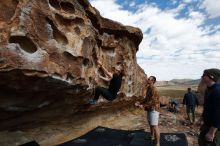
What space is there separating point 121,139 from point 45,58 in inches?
192

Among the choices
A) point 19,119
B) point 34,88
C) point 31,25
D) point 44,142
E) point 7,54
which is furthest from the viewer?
point 44,142

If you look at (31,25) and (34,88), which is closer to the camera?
(31,25)

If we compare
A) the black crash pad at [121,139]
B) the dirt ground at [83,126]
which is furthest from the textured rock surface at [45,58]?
the black crash pad at [121,139]

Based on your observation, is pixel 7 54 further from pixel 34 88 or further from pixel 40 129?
pixel 40 129

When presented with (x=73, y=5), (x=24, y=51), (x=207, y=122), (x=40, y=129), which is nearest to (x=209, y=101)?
(x=207, y=122)

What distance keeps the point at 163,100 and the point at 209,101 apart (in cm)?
2243

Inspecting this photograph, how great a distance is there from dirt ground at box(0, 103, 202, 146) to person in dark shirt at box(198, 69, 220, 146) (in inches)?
277

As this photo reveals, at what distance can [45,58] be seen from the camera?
9203mm

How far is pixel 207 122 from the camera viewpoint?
6441mm

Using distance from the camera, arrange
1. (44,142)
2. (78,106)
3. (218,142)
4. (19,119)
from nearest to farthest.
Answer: (218,142)
(19,119)
(44,142)
(78,106)

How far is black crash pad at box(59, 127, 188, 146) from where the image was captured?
1170 cm

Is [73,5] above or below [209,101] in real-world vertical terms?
above

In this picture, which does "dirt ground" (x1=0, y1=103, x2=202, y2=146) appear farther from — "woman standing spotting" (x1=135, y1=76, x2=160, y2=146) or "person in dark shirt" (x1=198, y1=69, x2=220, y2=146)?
"person in dark shirt" (x1=198, y1=69, x2=220, y2=146)

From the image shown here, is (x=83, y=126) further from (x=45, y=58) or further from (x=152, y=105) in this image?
(x=45, y=58)
